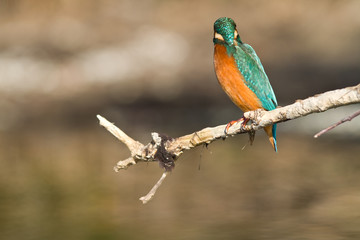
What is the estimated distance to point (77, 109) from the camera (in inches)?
694

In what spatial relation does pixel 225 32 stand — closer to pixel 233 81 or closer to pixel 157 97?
pixel 233 81

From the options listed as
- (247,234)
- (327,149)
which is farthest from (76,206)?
(327,149)

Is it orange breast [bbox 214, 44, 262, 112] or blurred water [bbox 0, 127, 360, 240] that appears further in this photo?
blurred water [bbox 0, 127, 360, 240]

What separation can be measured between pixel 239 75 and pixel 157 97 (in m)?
11.9

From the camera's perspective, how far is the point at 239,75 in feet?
17.5

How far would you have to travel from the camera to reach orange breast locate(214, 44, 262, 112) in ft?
17.4

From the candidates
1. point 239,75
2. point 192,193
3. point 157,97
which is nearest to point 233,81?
point 239,75

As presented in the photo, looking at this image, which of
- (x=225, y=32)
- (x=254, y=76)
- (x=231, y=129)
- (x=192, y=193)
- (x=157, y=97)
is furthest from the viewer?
(x=157, y=97)

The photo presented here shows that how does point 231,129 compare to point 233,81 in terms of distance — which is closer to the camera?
point 231,129

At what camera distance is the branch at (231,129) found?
3.52m

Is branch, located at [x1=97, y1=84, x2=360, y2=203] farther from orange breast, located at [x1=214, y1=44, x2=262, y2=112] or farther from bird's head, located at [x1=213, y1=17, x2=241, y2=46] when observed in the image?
bird's head, located at [x1=213, y1=17, x2=241, y2=46]

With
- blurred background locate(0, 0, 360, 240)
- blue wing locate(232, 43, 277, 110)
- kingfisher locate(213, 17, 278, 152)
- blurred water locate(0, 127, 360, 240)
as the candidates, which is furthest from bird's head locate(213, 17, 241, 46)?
blurred background locate(0, 0, 360, 240)

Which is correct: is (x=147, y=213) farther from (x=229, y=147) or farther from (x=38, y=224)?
(x=229, y=147)

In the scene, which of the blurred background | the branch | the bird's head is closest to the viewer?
the branch
